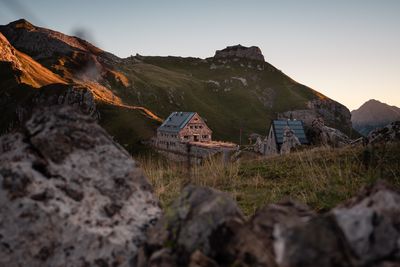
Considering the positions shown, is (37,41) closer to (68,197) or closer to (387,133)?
(387,133)

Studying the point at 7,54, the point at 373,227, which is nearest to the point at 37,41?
the point at 7,54

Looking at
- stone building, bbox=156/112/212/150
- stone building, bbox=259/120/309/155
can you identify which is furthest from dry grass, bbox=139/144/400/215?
stone building, bbox=156/112/212/150

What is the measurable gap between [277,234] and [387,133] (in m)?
15.4

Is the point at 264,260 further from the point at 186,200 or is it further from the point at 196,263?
the point at 186,200

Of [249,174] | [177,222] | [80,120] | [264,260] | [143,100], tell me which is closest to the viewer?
[264,260]

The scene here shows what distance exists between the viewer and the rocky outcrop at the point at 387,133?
1500cm

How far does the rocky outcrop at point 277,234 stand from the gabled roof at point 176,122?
311 ft

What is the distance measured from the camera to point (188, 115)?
336 ft

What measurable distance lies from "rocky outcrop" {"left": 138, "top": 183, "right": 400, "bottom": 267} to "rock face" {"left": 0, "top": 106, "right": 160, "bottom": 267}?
526mm

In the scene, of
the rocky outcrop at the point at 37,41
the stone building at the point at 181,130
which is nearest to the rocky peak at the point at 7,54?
the rocky outcrop at the point at 37,41

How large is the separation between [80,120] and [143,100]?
509ft

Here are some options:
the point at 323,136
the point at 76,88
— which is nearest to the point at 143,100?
the point at 76,88

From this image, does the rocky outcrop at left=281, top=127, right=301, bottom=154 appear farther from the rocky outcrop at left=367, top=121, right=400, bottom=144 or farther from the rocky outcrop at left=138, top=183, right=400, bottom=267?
the rocky outcrop at left=138, top=183, right=400, bottom=267

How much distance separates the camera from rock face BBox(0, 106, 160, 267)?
369 centimetres
